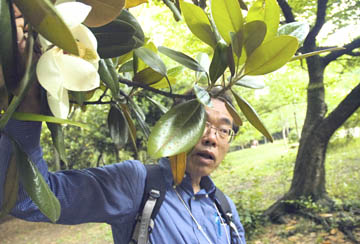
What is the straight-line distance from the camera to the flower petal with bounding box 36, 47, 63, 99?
0.73 feet

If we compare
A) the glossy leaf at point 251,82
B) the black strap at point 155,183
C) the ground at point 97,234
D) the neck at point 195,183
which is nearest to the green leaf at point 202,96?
the glossy leaf at point 251,82

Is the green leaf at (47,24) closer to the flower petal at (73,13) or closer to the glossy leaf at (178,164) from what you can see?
the flower petal at (73,13)

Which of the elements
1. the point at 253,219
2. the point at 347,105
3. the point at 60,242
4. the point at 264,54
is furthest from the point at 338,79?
the point at 60,242

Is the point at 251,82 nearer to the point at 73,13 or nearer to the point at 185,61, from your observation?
the point at 185,61

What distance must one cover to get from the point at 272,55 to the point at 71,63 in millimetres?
269

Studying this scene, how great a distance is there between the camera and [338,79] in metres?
3.15

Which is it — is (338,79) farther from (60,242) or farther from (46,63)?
(60,242)

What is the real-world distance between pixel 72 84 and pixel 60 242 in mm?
3786

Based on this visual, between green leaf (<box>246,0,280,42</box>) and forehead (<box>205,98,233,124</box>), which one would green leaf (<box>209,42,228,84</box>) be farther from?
forehead (<box>205,98,233,124</box>)

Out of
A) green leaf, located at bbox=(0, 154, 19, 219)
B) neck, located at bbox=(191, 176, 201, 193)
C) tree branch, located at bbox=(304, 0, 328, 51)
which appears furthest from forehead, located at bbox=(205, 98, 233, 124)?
tree branch, located at bbox=(304, 0, 328, 51)

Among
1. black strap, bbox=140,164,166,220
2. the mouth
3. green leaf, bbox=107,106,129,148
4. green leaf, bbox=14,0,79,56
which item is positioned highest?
green leaf, bbox=14,0,79,56

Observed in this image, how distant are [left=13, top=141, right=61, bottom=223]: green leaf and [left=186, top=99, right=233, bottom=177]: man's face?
0.66 meters

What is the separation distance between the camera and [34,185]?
0.27m

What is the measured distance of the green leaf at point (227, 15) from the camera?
376 millimetres
